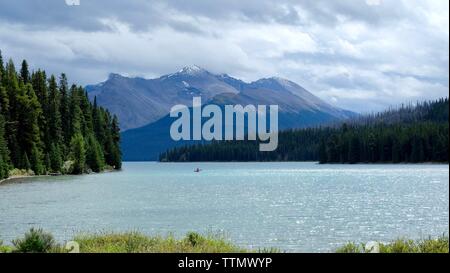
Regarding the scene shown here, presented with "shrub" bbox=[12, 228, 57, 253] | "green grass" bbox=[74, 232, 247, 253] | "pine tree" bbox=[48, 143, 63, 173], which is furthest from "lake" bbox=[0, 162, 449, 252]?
"pine tree" bbox=[48, 143, 63, 173]

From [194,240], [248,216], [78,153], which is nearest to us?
[194,240]

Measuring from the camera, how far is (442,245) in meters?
19.6

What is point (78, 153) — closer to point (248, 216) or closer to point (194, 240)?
point (248, 216)

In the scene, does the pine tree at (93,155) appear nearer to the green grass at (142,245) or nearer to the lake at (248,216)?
the lake at (248,216)

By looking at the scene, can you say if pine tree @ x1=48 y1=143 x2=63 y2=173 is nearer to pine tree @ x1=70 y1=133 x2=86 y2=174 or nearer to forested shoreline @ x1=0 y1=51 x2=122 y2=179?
forested shoreline @ x1=0 y1=51 x2=122 y2=179

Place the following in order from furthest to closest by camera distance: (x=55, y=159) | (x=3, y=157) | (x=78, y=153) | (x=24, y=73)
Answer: (x=78, y=153)
(x=55, y=159)
(x=24, y=73)
(x=3, y=157)

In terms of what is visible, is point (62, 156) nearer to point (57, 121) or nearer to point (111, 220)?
point (57, 121)

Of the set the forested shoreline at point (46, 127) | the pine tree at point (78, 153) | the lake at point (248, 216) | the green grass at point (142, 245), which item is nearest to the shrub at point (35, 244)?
the green grass at point (142, 245)

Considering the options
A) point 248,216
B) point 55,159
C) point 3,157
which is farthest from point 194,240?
point 55,159

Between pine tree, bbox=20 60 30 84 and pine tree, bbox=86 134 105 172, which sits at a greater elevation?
pine tree, bbox=20 60 30 84

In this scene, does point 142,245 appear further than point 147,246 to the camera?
Yes

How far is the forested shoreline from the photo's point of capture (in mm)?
107188

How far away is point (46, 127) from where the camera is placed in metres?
124
